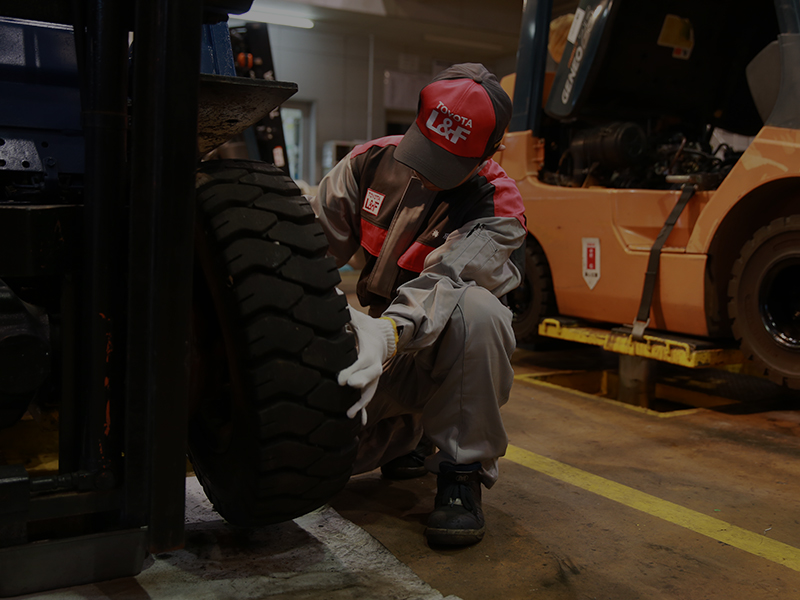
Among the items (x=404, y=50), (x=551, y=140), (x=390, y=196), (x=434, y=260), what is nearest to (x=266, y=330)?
(x=434, y=260)

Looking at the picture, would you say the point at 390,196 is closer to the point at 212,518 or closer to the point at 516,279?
the point at 516,279

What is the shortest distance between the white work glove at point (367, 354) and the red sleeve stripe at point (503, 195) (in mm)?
641

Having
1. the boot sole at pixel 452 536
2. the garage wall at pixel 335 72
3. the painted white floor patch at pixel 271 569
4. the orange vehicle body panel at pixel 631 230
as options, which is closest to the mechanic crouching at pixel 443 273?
the boot sole at pixel 452 536

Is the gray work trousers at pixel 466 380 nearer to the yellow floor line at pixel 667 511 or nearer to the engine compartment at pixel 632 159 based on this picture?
the yellow floor line at pixel 667 511

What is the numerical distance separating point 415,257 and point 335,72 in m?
11.4

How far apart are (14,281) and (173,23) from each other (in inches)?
23.0

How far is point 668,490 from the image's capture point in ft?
8.17

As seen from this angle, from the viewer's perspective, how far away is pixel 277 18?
11.8 meters

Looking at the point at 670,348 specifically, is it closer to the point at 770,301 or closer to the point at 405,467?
the point at 770,301

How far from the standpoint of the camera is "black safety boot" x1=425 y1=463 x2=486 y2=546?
192cm

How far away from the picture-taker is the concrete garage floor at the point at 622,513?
180 cm

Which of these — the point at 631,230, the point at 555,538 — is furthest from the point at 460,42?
the point at 555,538

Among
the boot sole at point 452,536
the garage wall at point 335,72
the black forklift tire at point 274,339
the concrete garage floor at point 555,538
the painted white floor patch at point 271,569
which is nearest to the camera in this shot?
the black forklift tire at point 274,339

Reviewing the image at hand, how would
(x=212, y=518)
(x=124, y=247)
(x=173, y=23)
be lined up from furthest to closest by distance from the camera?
(x=212, y=518), (x=124, y=247), (x=173, y=23)
